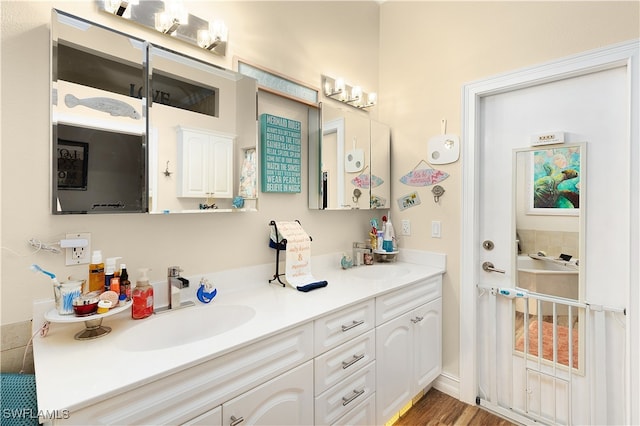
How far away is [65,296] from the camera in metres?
1.00

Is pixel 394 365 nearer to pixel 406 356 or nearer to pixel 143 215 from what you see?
pixel 406 356

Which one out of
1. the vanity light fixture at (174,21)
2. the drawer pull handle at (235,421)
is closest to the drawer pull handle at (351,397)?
the drawer pull handle at (235,421)

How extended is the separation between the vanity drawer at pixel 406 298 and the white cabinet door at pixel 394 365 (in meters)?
0.04

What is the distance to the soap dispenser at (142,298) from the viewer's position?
1.16 metres

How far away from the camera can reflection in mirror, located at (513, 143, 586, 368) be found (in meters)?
1.66

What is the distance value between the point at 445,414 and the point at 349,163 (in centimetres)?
168

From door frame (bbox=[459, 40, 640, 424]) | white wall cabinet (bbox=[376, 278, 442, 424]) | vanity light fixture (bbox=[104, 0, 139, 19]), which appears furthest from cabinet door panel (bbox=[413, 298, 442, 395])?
vanity light fixture (bbox=[104, 0, 139, 19])

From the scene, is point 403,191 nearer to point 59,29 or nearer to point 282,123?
point 282,123

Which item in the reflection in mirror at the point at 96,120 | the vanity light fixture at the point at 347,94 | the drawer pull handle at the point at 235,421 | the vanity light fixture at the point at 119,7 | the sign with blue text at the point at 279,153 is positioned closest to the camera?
the drawer pull handle at the point at 235,421

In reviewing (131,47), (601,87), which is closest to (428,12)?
(601,87)

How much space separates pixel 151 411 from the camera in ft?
2.68

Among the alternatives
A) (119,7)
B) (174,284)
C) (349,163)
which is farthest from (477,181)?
(119,7)

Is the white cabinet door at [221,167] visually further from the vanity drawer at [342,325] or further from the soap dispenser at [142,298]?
the vanity drawer at [342,325]

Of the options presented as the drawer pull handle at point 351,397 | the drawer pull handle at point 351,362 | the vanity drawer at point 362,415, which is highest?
the drawer pull handle at point 351,362
